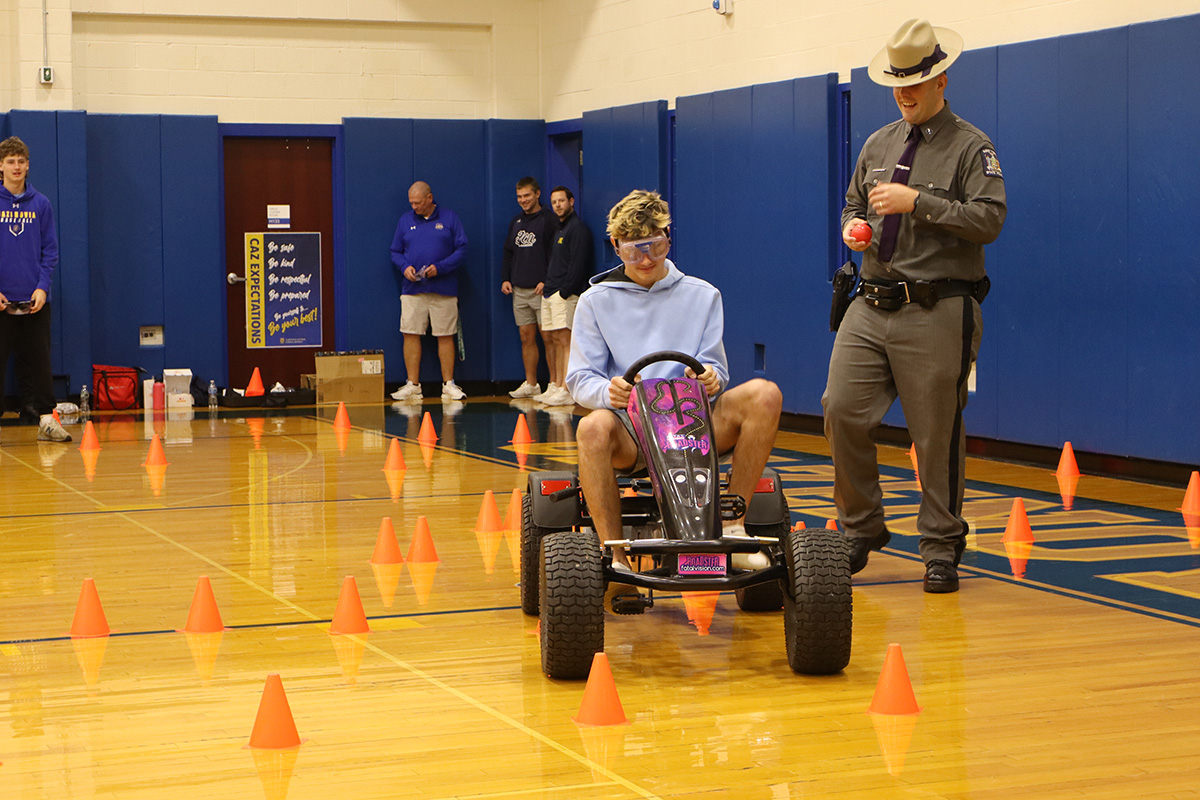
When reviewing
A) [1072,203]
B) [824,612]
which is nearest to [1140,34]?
[1072,203]

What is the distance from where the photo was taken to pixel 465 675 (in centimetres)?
421

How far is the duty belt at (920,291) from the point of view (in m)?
5.31

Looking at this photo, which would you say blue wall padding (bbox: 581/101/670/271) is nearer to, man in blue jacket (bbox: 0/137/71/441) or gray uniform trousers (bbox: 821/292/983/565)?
man in blue jacket (bbox: 0/137/71/441)

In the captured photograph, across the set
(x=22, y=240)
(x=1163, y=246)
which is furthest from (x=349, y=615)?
(x=22, y=240)

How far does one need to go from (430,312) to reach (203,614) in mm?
10240

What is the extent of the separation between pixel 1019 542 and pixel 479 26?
34.8ft

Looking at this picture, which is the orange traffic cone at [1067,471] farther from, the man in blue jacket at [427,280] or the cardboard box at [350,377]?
the cardboard box at [350,377]

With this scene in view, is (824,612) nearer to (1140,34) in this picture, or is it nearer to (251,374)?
(1140,34)

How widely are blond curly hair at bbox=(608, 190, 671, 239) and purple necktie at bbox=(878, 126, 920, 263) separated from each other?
0.97 metres

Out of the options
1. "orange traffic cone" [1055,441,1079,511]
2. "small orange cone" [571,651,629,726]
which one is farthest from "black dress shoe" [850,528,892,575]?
"orange traffic cone" [1055,441,1079,511]

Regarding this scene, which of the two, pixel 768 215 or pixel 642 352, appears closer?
pixel 642 352

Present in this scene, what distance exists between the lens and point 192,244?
14391mm

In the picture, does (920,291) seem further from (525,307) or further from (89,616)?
(525,307)

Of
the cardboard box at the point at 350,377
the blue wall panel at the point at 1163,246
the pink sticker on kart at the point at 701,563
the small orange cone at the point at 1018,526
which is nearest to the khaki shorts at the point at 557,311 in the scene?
the cardboard box at the point at 350,377
